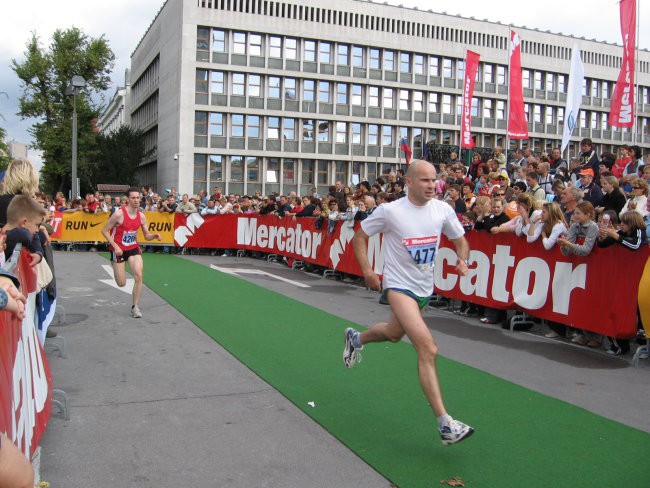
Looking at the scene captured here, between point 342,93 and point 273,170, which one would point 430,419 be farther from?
point 342,93

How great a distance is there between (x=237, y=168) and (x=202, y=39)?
11151mm

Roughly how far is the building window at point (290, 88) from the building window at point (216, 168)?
8.30 meters

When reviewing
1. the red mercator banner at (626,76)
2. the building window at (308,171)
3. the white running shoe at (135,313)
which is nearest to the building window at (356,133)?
the building window at (308,171)

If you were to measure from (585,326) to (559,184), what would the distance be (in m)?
3.87

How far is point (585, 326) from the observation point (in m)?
8.56

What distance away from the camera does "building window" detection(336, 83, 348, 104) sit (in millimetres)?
58625

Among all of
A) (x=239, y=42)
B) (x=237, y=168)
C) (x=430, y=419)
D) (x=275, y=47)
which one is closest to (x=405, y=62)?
(x=275, y=47)

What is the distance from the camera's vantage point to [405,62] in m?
61.2

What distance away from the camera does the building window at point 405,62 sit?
60.9 metres

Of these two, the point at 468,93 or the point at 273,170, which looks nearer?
the point at 468,93

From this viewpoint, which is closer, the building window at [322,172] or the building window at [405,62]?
the building window at [322,172]

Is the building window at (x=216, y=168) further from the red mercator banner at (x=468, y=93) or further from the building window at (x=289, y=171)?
the red mercator banner at (x=468, y=93)

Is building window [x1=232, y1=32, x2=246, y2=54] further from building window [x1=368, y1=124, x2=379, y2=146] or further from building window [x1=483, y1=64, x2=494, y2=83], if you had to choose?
building window [x1=483, y1=64, x2=494, y2=83]

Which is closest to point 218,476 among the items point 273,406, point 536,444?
point 273,406
